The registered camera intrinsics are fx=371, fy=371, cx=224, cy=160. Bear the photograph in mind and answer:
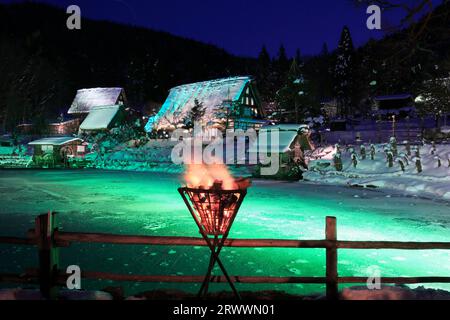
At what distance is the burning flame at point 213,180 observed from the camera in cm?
358

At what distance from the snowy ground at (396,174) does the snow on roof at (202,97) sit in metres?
16.7

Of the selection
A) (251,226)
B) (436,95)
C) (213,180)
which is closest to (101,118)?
(436,95)

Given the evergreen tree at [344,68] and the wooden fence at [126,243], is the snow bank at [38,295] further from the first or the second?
the evergreen tree at [344,68]

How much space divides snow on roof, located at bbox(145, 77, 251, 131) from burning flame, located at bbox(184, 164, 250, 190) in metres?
34.2

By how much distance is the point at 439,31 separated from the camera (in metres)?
10.4

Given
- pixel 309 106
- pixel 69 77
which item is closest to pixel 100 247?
pixel 309 106

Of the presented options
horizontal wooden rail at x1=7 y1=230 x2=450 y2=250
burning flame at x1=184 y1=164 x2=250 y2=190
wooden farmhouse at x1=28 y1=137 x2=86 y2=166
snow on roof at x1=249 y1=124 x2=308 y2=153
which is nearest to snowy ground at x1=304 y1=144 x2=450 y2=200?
snow on roof at x1=249 y1=124 x2=308 y2=153

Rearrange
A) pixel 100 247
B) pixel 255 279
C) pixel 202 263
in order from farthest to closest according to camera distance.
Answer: pixel 100 247 < pixel 202 263 < pixel 255 279

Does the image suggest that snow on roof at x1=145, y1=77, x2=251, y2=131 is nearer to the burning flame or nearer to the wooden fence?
the wooden fence

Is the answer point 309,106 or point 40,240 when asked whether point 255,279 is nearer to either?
point 40,240

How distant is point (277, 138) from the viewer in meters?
23.8

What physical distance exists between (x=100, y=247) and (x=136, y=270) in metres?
1.88
